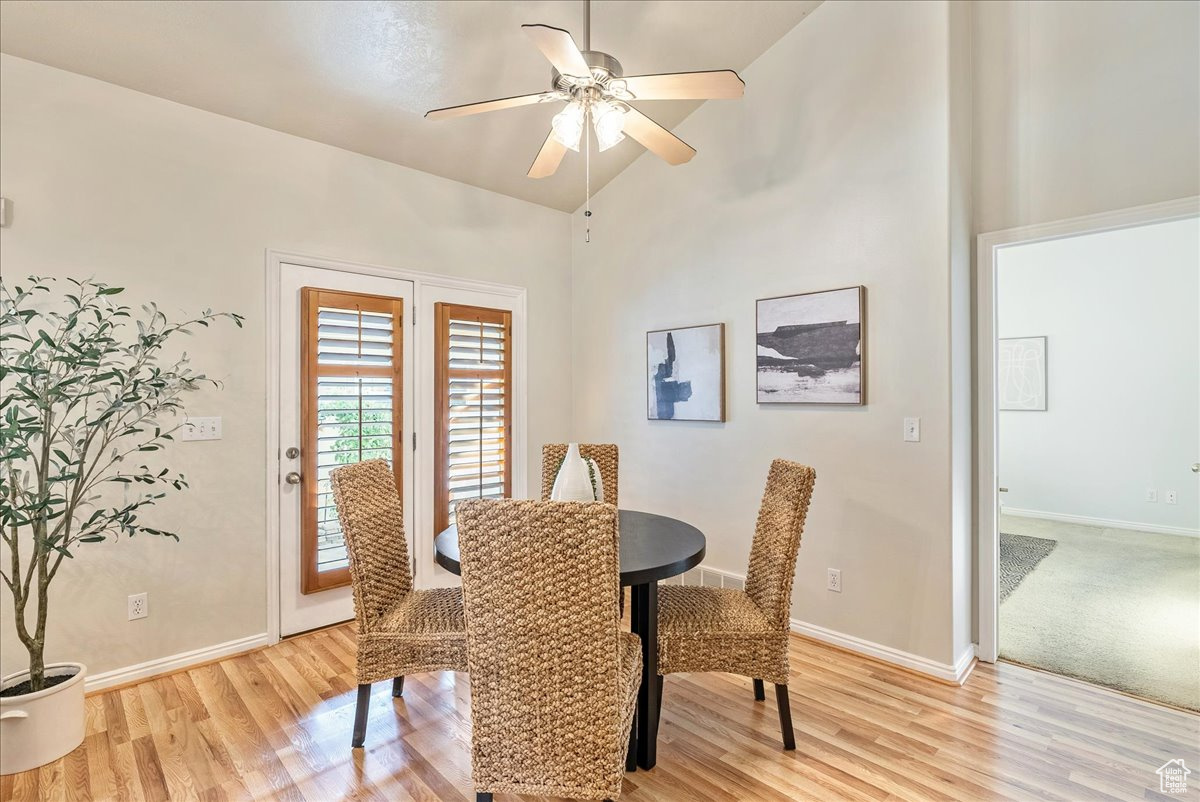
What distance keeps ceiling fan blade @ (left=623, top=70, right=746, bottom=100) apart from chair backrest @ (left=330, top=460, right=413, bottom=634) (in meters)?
1.74

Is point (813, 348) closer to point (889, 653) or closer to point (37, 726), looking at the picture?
point (889, 653)

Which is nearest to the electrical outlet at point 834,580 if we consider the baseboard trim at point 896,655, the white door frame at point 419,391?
the baseboard trim at point 896,655

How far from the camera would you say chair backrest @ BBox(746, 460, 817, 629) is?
→ 1981 mm

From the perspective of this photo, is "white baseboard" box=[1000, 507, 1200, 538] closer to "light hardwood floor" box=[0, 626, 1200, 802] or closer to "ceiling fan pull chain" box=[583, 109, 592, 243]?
"light hardwood floor" box=[0, 626, 1200, 802]

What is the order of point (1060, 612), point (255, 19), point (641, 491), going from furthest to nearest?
point (641, 491) < point (1060, 612) < point (255, 19)

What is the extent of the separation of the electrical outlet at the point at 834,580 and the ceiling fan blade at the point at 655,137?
2.17 metres

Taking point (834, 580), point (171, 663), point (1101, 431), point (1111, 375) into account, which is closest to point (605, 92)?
point (834, 580)

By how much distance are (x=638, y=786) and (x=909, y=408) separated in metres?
1.99

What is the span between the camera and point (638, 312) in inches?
150

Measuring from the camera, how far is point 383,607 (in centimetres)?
210

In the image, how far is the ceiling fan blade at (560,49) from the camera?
61.3 inches

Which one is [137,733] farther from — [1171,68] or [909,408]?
[1171,68]

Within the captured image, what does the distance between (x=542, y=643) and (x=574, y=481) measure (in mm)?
692

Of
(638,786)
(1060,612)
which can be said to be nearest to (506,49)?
(638,786)
